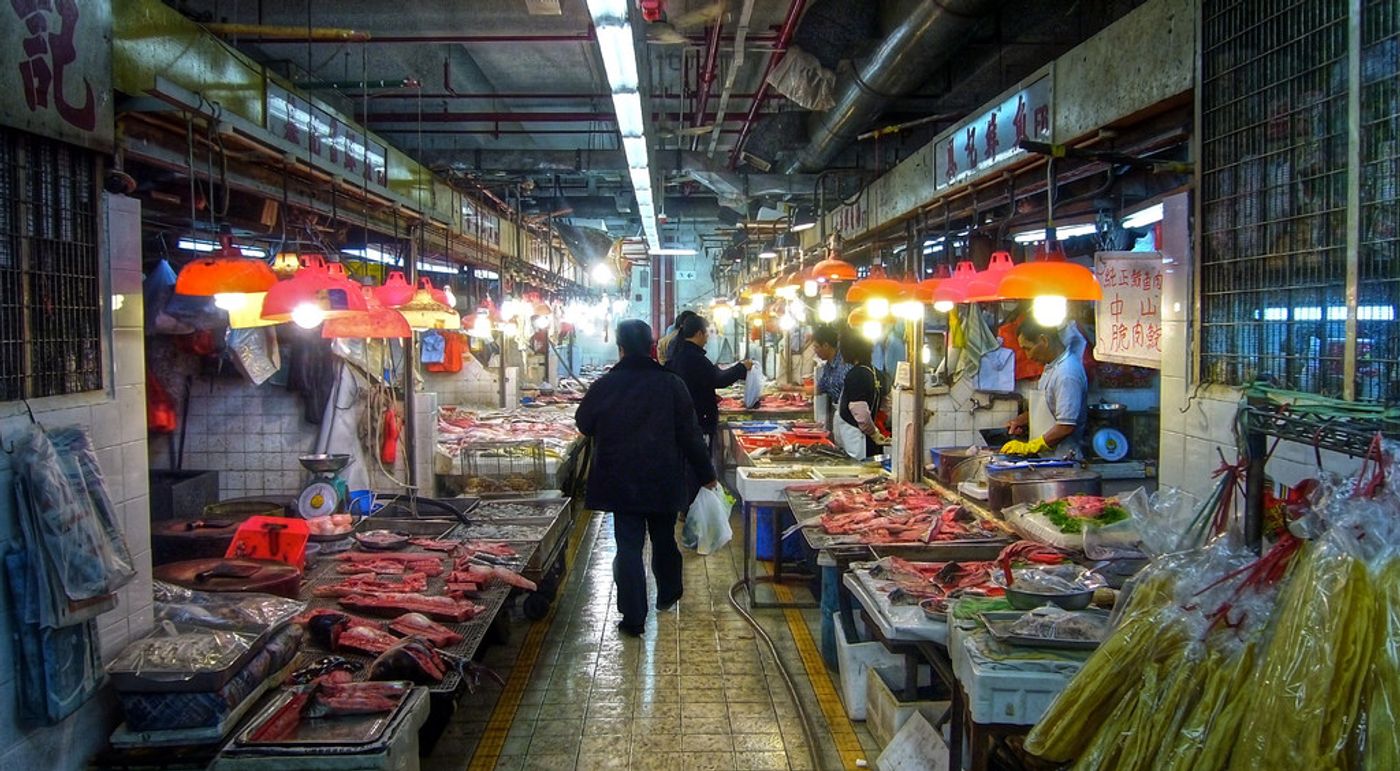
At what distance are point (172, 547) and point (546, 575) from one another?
292 centimetres

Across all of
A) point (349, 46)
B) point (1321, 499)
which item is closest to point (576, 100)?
point (349, 46)

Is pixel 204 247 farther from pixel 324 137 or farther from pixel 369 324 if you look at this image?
pixel 369 324

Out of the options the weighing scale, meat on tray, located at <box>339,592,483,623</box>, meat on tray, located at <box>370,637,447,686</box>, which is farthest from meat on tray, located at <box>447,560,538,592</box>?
the weighing scale

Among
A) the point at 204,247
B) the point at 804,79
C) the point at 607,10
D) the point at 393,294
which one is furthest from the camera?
the point at 204,247

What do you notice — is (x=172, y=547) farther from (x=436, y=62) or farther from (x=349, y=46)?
(x=436, y=62)

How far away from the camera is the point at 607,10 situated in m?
4.07

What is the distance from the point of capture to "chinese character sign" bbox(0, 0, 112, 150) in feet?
11.8

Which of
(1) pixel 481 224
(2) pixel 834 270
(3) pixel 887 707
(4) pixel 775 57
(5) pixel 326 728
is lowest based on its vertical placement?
(3) pixel 887 707

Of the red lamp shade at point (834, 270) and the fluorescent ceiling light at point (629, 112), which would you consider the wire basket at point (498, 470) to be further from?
the fluorescent ceiling light at point (629, 112)

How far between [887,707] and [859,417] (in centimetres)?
495

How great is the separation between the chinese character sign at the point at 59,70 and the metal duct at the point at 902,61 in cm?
479

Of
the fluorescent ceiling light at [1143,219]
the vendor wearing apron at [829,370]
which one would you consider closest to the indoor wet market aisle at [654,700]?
the fluorescent ceiling light at [1143,219]

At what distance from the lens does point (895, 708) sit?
500 cm

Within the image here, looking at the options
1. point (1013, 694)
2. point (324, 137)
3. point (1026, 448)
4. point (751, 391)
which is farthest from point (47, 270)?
point (751, 391)
